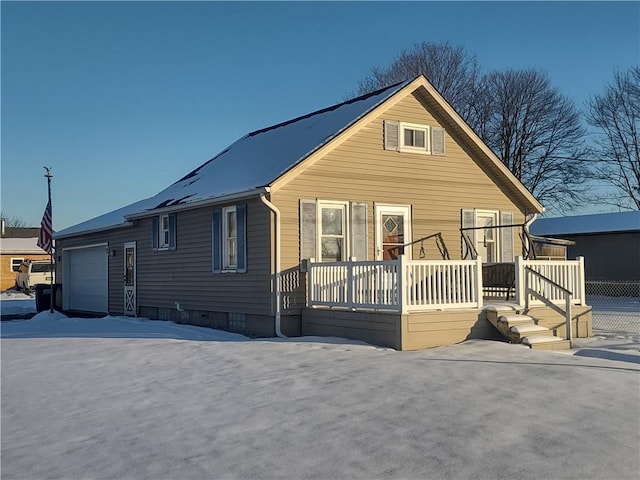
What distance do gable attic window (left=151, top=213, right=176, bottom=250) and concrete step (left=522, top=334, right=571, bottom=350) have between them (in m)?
9.39

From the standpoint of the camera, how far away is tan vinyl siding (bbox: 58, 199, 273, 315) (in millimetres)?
13883

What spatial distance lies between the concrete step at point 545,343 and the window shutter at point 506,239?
206 inches

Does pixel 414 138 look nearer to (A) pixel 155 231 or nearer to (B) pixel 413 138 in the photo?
(B) pixel 413 138

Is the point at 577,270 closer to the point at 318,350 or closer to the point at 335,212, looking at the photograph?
the point at 335,212

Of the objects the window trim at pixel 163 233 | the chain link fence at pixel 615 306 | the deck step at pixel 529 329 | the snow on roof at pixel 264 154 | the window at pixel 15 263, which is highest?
the snow on roof at pixel 264 154

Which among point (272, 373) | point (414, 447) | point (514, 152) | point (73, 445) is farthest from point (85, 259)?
point (514, 152)

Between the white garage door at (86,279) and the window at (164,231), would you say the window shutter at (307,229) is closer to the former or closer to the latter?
the window at (164,231)

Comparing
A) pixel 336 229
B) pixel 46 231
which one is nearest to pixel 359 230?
pixel 336 229

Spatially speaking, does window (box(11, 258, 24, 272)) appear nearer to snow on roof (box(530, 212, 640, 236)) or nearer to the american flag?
the american flag

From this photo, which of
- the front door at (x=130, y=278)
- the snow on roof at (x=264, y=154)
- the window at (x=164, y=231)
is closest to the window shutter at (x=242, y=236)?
the snow on roof at (x=264, y=154)

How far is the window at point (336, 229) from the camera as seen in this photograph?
1406 centimetres

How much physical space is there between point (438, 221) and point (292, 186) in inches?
158

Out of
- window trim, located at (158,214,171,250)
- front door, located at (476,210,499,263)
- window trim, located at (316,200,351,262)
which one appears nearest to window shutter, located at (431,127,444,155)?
front door, located at (476,210,499,263)

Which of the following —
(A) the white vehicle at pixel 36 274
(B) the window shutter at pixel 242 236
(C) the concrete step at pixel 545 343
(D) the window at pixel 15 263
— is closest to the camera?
(C) the concrete step at pixel 545 343
